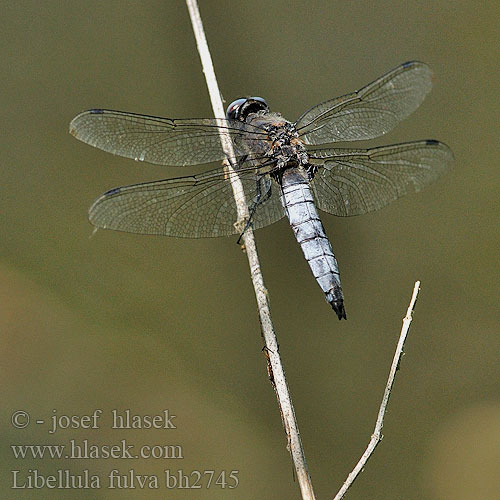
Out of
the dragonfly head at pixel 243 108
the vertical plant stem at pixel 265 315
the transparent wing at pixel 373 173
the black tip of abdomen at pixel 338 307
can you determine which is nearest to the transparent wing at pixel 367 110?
the transparent wing at pixel 373 173

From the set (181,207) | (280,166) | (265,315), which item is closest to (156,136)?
(181,207)

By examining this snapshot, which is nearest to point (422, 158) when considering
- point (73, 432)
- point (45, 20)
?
point (73, 432)

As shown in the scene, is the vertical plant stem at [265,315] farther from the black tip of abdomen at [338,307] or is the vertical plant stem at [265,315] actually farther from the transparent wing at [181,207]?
the black tip of abdomen at [338,307]

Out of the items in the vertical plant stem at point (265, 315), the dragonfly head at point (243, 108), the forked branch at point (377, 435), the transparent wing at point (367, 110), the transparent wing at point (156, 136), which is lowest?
the forked branch at point (377, 435)

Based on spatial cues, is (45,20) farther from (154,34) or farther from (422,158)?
(422,158)

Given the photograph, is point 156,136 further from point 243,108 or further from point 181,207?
point 243,108
